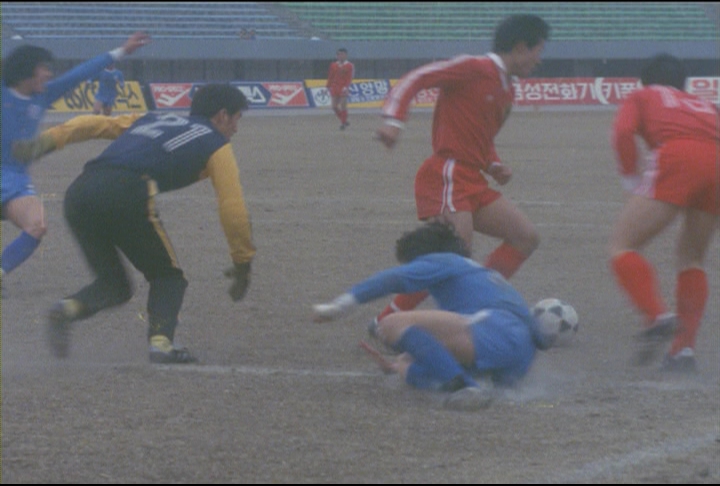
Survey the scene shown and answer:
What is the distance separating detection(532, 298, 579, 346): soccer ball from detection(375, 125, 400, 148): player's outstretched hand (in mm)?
1500

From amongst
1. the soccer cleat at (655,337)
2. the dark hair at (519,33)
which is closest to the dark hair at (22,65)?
the dark hair at (519,33)

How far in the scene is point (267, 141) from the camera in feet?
78.4

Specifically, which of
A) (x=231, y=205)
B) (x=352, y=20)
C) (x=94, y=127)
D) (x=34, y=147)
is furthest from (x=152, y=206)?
(x=352, y=20)

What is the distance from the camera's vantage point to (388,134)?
6.09 m

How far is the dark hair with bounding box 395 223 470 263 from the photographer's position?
5.90 meters

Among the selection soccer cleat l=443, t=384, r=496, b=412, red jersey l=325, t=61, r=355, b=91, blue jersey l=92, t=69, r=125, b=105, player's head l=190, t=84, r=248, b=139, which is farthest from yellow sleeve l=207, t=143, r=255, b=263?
red jersey l=325, t=61, r=355, b=91

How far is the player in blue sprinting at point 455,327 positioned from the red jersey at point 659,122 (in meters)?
1.04

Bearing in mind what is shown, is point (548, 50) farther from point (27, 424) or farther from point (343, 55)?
point (27, 424)

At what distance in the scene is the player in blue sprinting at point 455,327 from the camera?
548cm

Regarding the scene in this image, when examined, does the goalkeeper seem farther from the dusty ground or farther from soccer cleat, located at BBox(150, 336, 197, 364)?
the dusty ground

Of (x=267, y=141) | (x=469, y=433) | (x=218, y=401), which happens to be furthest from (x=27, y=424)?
(x=267, y=141)

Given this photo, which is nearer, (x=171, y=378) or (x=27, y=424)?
(x=27, y=424)

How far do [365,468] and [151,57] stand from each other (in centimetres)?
3532

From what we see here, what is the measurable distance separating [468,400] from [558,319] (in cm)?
176
